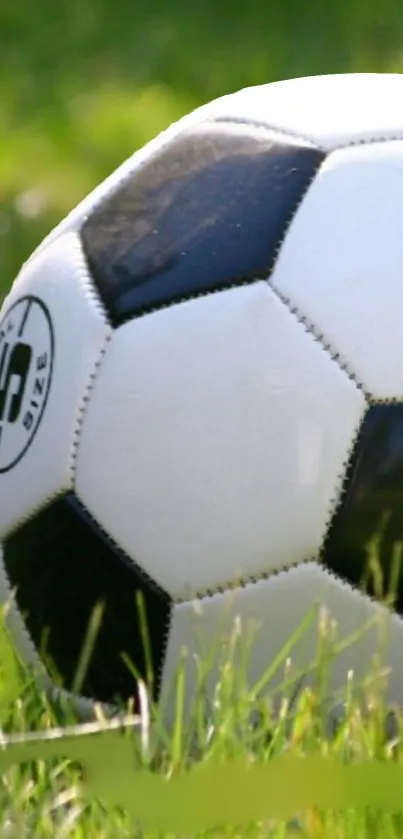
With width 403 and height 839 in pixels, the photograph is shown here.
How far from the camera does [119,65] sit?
18.9 ft

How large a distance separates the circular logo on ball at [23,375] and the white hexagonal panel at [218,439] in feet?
0.37

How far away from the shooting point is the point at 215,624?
186 centimetres

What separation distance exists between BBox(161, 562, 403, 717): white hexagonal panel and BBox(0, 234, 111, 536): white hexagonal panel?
27cm

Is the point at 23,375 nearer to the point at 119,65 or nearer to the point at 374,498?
the point at 374,498

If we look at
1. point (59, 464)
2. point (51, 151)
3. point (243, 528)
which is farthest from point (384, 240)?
point (51, 151)

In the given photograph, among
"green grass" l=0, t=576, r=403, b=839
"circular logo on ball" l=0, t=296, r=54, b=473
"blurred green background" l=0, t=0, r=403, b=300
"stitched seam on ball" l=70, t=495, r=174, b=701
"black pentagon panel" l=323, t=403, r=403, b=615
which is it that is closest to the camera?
"green grass" l=0, t=576, r=403, b=839

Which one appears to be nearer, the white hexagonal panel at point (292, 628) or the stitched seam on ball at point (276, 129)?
the white hexagonal panel at point (292, 628)

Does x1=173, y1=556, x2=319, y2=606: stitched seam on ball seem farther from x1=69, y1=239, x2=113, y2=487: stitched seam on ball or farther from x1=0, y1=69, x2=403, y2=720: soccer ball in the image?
x1=69, y1=239, x2=113, y2=487: stitched seam on ball

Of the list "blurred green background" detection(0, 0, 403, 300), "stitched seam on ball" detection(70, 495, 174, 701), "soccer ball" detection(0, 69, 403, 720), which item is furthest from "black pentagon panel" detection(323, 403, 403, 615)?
"blurred green background" detection(0, 0, 403, 300)

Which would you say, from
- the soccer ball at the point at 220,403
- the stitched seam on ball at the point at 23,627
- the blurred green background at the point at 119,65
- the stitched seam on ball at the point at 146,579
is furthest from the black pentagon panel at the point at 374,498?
the blurred green background at the point at 119,65

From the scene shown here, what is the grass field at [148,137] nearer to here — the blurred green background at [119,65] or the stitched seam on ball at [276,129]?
the blurred green background at [119,65]

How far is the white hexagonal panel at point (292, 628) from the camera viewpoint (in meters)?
1.81

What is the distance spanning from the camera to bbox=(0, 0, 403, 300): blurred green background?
4543mm

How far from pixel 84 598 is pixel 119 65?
4.14 m
